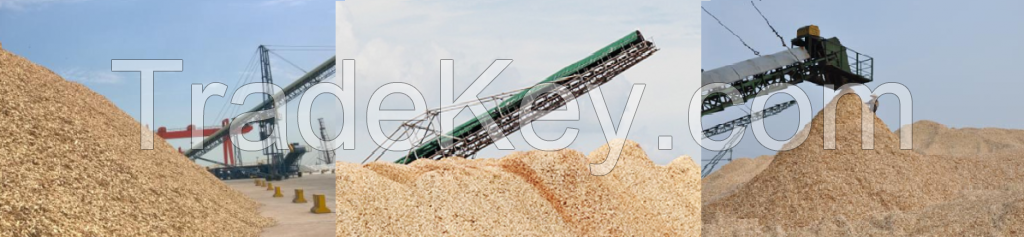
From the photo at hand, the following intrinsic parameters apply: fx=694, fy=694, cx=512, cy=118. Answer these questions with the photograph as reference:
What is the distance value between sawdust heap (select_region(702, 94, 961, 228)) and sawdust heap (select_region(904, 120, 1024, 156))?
13.2 feet

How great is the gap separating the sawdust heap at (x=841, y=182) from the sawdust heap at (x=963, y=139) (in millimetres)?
4029

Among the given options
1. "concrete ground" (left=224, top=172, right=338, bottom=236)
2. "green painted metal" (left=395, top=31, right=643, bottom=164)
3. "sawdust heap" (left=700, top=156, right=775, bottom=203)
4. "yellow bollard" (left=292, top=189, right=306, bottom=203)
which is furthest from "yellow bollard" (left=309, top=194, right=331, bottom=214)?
"sawdust heap" (left=700, top=156, right=775, bottom=203)

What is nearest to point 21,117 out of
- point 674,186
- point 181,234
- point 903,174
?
point 181,234

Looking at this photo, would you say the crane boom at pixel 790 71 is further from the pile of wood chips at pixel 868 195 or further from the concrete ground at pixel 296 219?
the concrete ground at pixel 296 219

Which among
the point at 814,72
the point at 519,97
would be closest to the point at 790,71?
the point at 814,72

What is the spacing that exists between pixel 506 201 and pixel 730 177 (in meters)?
8.26

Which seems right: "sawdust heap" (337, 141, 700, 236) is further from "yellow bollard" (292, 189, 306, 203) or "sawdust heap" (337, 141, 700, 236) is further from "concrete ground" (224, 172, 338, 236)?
"yellow bollard" (292, 189, 306, 203)

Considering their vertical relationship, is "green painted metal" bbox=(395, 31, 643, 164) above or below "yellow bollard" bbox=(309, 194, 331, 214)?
above

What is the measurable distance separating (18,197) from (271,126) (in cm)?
1467

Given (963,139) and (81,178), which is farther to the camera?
(963,139)

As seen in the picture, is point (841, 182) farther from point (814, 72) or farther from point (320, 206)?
point (320, 206)

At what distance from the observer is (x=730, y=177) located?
13000 millimetres

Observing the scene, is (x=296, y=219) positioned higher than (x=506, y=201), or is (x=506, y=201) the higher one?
(x=506, y=201)

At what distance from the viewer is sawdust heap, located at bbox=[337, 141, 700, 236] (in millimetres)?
5523
